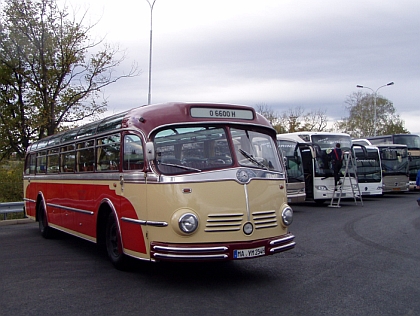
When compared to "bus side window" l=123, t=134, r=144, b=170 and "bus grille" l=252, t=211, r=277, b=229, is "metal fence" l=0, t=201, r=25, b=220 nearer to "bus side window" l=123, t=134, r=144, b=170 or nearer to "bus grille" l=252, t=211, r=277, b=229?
"bus side window" l=123, t=134, r=144, b=170

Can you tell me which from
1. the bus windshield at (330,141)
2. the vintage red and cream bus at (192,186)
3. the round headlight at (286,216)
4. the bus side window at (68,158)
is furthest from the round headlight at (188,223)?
the bus windshield at (330,141)

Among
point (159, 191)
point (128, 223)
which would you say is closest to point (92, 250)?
point (128, 223)

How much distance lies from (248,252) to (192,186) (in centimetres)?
121

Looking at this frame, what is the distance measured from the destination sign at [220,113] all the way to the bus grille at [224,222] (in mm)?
1566

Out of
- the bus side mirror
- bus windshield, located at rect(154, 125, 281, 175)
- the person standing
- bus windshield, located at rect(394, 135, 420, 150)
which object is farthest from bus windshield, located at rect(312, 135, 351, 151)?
the bus side mirror

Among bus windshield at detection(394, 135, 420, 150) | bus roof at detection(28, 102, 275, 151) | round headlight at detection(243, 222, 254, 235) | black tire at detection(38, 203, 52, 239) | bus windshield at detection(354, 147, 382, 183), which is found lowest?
black tire at detection(38, 203, 52, 239)

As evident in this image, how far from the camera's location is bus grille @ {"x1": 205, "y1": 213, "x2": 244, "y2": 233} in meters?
→ 7.26

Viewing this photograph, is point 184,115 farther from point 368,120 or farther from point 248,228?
point 368,120

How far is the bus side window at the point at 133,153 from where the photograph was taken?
26.1ft

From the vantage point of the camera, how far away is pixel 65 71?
82.6 feet

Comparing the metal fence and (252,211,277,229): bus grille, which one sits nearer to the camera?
(252,211,277,229): bus grille

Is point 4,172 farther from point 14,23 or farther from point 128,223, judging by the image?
point 128,223

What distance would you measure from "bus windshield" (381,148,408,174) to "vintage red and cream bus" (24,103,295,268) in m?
19.2

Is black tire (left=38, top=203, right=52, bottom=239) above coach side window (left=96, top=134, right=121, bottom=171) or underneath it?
underneath
